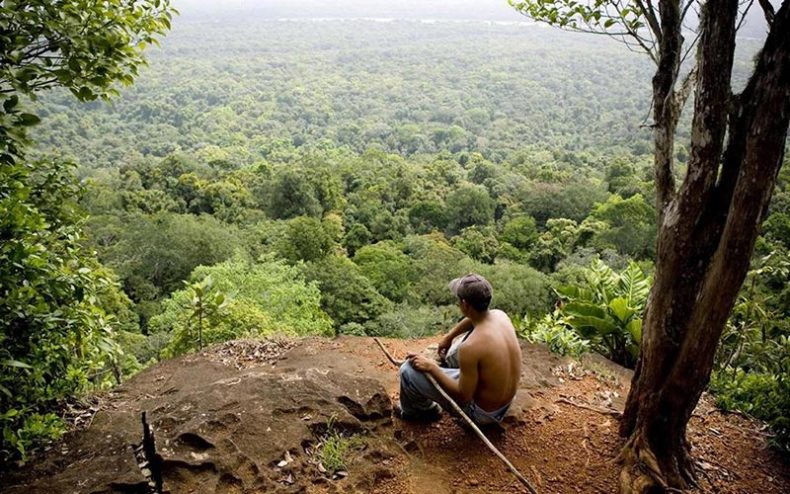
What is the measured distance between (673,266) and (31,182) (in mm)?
3915

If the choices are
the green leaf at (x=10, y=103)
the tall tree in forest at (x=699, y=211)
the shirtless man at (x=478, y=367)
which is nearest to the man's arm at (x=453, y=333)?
the shirtless man at (x=478, y=367)

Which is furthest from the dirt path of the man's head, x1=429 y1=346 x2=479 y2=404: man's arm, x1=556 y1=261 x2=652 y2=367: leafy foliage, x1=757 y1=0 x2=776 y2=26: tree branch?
x1=757 y1=0 x2=776 y2=26: tree branch

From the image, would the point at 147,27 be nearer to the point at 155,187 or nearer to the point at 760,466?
the point at 760,466

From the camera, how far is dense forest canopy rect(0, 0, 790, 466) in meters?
5.42

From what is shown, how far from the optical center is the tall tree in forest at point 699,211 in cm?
261

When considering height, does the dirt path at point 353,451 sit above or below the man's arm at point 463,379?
below

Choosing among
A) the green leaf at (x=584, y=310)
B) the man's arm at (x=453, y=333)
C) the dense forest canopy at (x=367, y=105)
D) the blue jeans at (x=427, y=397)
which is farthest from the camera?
the dense forest canopy at (x=367, y=105)

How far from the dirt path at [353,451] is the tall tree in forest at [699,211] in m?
0.34

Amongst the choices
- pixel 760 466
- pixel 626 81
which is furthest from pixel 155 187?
pixel 626 81

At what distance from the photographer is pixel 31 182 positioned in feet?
11.5

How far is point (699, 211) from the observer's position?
9.63 feet

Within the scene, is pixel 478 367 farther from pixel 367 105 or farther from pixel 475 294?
pixel 367 105

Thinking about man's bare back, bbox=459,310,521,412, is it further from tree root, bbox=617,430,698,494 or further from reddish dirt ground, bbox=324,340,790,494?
tree root, bbox=617,430,698,494

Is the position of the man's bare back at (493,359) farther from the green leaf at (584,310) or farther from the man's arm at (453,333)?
the green leaf at (584,310)
